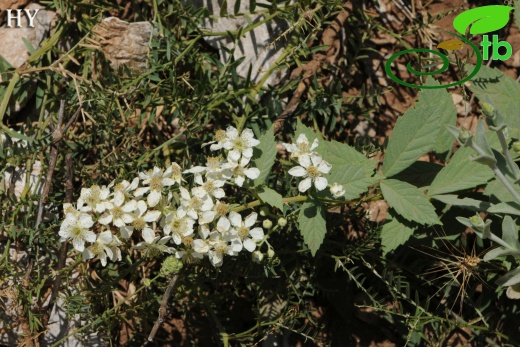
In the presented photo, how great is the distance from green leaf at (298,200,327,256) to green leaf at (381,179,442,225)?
245mm

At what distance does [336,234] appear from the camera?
3.10 meters

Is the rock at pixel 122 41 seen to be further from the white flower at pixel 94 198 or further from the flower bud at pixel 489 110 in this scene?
the flower bud at pixel 489 110

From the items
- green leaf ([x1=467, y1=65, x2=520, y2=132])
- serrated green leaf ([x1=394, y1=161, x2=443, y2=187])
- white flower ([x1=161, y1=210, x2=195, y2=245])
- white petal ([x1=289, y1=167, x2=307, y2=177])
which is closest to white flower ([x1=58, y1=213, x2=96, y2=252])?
white flower ([x1=161, y1=210, x2=195, y2=245])

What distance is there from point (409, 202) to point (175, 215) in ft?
2.65

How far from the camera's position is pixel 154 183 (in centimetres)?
239

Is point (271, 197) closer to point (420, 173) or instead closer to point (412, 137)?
point (412, 137)

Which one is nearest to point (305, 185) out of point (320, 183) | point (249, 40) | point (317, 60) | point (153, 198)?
point (320, 183)

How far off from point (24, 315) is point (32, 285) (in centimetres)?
13

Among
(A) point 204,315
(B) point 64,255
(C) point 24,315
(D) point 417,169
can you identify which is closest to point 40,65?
(B) point 64,255

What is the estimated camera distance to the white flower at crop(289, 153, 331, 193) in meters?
2.38

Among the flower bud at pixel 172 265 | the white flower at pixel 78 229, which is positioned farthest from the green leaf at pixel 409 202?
the white flower at pixel 78 229

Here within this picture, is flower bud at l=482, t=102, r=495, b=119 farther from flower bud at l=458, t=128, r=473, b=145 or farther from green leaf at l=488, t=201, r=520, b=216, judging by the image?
green leaf at l=488, t=201, r=520, b=216

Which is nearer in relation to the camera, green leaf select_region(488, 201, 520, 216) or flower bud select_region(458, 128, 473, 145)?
flower bud select_region(458, 128, 473, 145)

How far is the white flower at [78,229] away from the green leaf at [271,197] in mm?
578
